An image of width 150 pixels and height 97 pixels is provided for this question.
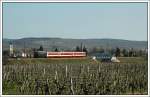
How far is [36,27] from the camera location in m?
5.70

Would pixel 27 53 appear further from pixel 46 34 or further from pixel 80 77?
pixel 80 77

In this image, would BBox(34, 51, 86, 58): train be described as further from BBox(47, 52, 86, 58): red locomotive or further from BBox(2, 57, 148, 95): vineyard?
BBox(2, 57, 148, 95): vineyard

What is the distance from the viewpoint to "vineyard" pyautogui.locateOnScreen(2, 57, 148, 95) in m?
5.72

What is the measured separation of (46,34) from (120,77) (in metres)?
1.04

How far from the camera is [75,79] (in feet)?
19.0

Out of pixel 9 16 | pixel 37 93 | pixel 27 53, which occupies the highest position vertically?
pixel 9 16

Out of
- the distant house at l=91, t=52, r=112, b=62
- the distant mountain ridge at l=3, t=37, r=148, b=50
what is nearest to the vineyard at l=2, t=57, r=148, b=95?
the distant house at l=91, t=52, r=112, b=62

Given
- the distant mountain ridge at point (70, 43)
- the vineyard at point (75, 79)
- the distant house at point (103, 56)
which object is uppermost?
the distant mountain ridge at point (70, 43)

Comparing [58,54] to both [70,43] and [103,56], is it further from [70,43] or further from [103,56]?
[103,56]

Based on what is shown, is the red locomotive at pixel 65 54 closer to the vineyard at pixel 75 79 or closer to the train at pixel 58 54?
the train at pixel 58 54

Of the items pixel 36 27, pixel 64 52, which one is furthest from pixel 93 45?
pixel 36 27

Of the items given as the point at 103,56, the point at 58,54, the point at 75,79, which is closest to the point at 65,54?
the point at 58,54

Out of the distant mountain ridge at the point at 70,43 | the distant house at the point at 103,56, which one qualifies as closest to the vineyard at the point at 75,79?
the distant house at the point at 103,56

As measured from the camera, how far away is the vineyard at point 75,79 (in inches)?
225
